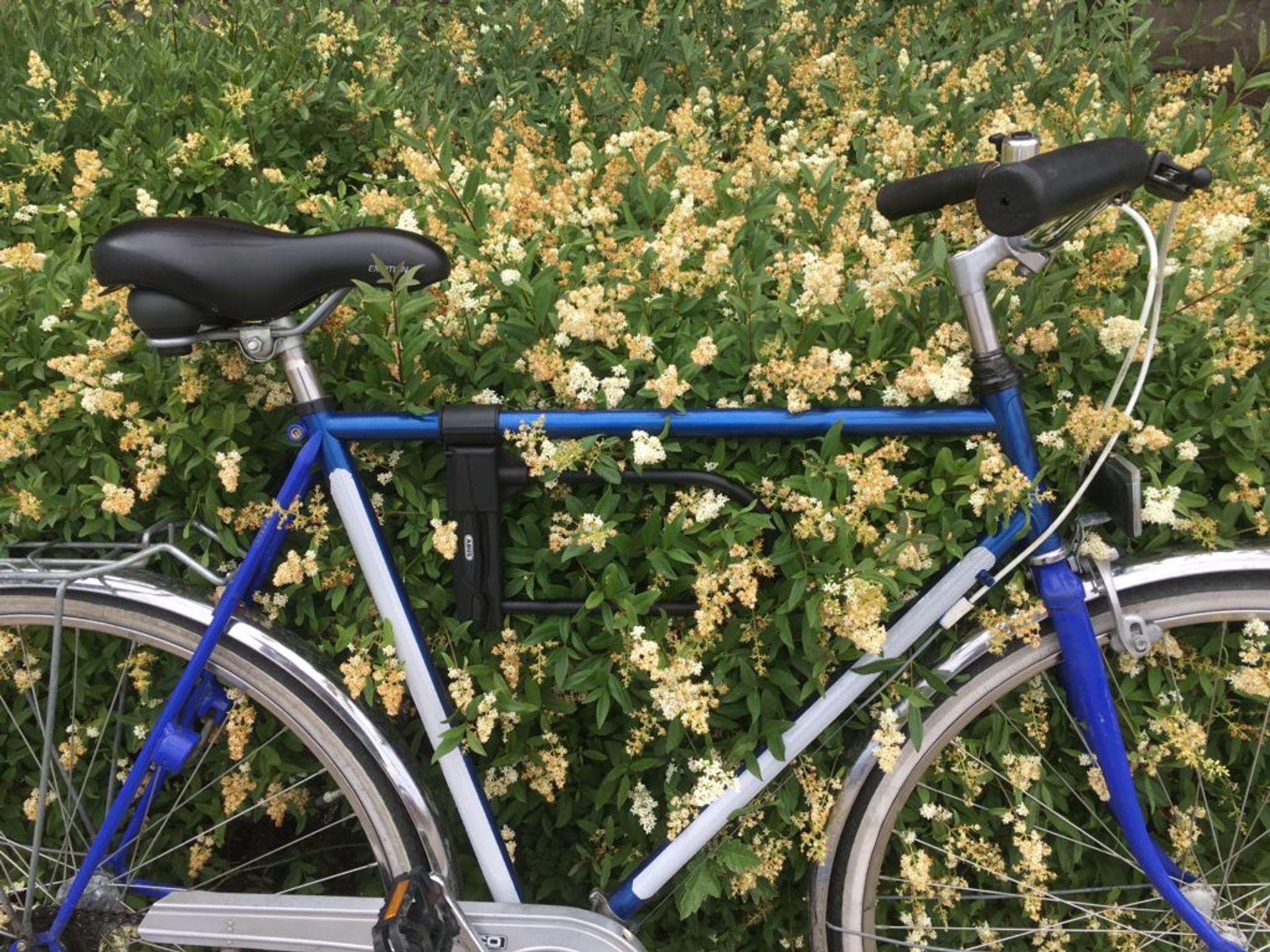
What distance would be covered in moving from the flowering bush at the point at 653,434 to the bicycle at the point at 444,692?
6cm

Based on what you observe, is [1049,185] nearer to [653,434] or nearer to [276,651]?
[653,434]

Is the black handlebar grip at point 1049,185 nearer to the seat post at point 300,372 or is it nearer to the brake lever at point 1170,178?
the brake lever at point 1170,178

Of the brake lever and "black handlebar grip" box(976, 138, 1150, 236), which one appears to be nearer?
"black handlebar grip" box(976, 138, 1150, 236)

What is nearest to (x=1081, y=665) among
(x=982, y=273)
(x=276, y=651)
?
(x=982, y=273)

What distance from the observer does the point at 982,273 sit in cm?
142

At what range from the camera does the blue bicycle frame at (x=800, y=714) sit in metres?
1.56

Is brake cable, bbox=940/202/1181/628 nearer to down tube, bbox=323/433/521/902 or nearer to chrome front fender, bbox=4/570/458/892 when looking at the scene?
down tube, bbox=323/433/521/902

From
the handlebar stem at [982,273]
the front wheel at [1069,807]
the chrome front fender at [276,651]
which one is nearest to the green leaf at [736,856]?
the front wheel at [1069,807]

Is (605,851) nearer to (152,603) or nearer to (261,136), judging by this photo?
(152,603)

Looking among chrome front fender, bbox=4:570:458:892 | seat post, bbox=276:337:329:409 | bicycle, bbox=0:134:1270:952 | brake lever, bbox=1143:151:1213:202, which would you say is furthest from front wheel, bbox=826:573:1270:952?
seat post, bbox=276:337:329:409

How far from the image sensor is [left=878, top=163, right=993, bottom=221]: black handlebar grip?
1458 mm

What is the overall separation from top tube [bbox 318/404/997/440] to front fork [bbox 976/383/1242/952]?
5cm

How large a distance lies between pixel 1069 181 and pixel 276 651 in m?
1.50

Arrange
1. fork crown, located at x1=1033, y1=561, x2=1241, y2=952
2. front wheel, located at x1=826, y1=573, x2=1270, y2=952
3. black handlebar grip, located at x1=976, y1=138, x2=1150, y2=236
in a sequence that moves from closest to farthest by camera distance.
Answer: black handlebar grip, located at x1=976, y1=138, x2=1150, y2=236 < fork crown, located at x1=1033, y1=561, x2=1241, y2=952 < front wheel, located at x1=826, y1=573, x2=1270, y2=952
